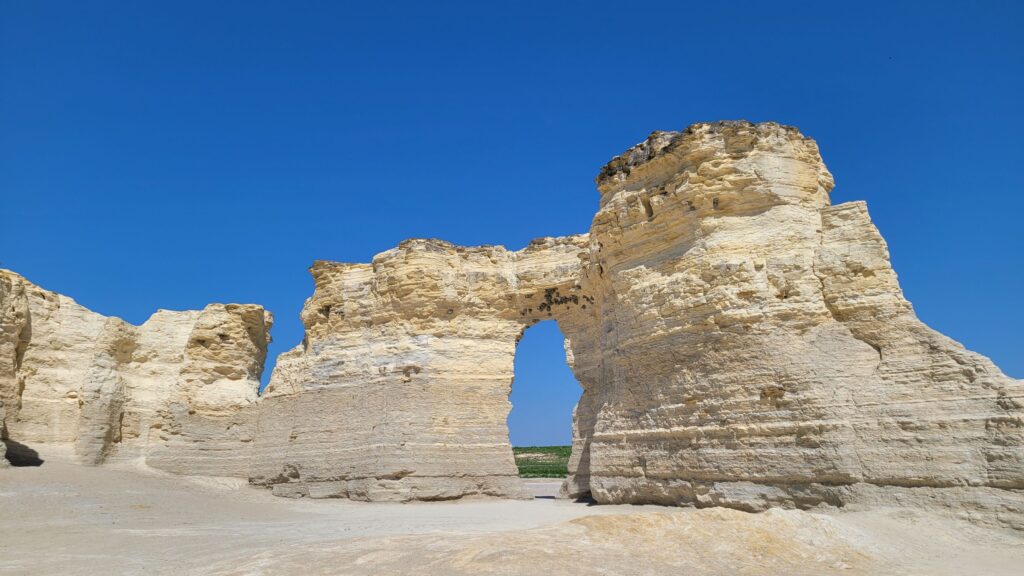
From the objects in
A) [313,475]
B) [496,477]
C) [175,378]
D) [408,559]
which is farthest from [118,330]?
[408,559]

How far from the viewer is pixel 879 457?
351 inches

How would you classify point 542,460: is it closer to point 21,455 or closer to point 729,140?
point 21,455

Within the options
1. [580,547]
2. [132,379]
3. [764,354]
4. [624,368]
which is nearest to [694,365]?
[764,354]

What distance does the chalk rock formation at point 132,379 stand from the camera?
748 inches

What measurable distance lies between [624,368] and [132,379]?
1622cm

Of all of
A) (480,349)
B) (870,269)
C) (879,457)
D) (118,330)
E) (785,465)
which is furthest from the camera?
(118,330)

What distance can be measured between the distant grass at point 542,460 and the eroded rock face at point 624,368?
1771 centimetres

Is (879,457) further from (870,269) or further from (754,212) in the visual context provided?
(754,212)

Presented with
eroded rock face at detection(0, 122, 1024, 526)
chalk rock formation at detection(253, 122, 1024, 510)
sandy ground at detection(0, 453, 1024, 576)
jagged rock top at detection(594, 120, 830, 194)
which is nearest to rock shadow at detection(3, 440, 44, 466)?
eroded rock face at detection(0, 122, 1024, 526)

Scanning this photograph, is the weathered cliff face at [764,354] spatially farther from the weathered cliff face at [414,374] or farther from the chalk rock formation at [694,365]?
the weathered cliff face at [414,374]

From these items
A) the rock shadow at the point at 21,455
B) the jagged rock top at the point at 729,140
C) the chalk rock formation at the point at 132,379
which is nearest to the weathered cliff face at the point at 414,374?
the chalk rock formation at the point at 132,379

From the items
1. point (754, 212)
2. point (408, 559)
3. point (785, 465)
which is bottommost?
point (408, 559)

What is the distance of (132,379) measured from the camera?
21719 mm

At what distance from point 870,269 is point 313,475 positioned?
14949 mm
